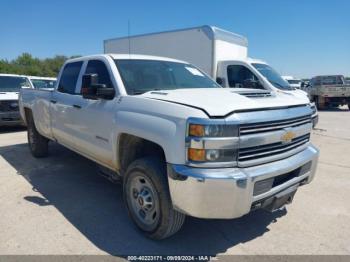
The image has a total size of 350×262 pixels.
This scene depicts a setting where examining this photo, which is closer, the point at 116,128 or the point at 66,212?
the point at 116,128

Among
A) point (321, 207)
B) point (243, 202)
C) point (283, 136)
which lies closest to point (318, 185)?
point (321, 207)

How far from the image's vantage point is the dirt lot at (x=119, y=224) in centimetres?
309

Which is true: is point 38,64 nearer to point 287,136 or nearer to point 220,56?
point 220,56

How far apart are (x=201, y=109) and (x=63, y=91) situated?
3138 mm

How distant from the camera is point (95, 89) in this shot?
358cm

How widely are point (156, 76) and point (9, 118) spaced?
7640 mm

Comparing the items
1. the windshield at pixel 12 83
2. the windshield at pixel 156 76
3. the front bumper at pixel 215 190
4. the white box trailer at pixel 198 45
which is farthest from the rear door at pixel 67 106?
the windshield at pixel 12 83

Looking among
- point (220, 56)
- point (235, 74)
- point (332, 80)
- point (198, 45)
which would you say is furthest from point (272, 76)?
point (332, 80)

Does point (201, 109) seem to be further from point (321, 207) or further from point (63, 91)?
point (63, 91)

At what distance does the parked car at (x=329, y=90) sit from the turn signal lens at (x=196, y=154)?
1740 cm

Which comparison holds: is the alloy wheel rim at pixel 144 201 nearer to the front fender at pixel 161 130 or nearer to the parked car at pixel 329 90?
the front fender at pixel 161 130

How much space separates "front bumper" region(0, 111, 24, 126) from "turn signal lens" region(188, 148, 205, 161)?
29.5 feet

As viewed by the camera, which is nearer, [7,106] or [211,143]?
[211,143]

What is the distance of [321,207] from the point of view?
405 cm
